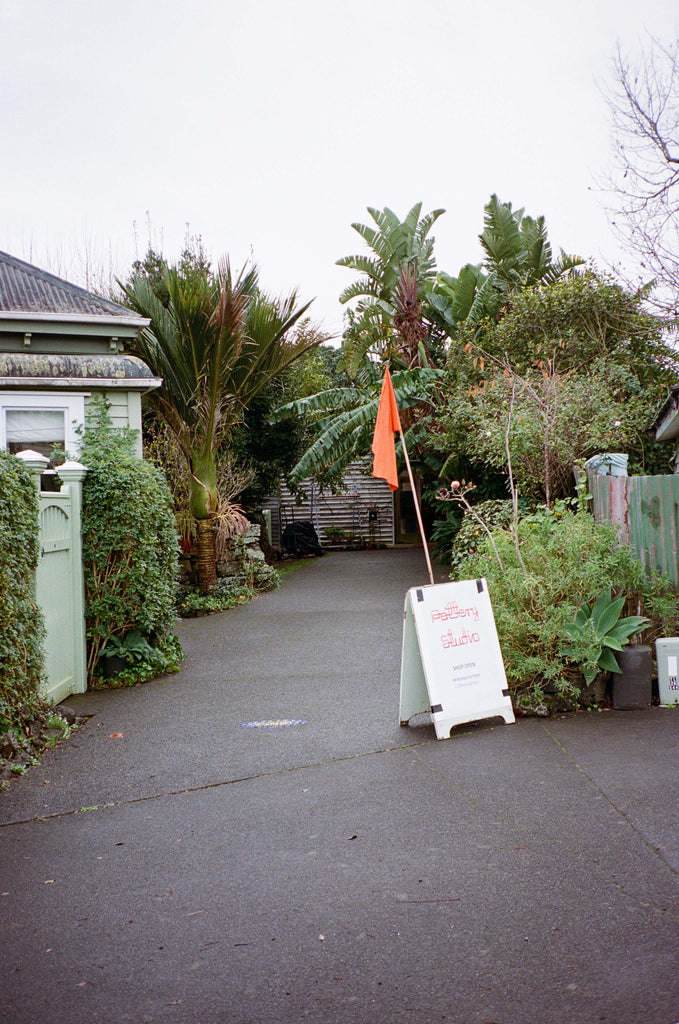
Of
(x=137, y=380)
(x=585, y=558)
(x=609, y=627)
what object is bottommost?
(x=609, y=627)

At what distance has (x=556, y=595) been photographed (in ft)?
21.0

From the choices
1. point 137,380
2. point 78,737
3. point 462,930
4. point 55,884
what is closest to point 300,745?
point 78,737

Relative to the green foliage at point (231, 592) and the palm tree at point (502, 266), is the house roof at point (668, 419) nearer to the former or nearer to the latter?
the palm tree at point (502, 266)

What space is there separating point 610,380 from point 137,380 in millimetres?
8176

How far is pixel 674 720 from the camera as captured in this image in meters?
5.80

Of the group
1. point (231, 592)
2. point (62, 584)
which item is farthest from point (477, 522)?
point (62, 584)

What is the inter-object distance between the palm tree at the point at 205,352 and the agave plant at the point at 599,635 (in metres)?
8.63

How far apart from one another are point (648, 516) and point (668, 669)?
4.58 ft

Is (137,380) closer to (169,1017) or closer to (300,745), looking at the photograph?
(300,745)

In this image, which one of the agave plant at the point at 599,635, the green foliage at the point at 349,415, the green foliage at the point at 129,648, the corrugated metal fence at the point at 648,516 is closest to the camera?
the agave plant at the point at 599,635

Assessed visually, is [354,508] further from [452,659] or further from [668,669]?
[452,659]

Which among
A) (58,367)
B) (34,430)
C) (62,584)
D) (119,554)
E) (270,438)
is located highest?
(58,367)

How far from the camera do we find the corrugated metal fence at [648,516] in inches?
267

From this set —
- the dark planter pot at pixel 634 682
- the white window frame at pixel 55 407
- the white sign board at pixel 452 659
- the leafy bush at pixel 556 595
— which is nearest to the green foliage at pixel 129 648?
the white sign board at pixel 452 659
